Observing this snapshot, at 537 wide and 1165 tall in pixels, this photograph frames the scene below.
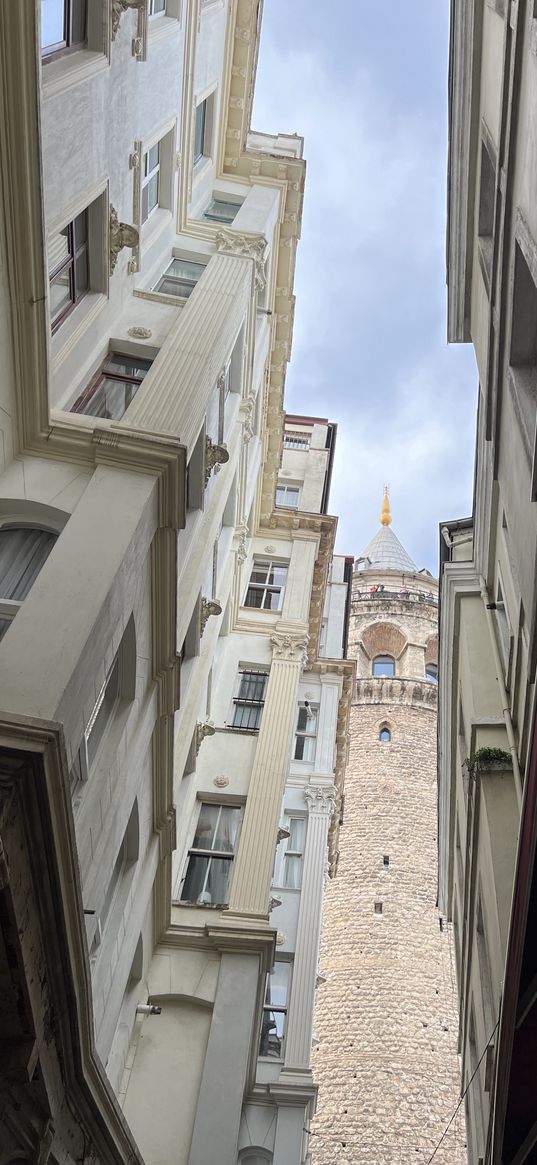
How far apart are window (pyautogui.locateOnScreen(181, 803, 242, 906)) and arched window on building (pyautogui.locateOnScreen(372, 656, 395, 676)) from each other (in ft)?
141

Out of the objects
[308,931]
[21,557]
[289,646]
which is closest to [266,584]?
[289,646]

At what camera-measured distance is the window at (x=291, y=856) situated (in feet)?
77.4

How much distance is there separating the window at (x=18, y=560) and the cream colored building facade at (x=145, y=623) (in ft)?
0.13

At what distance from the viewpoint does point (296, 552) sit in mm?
29844

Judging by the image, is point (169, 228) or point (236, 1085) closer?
point (236, 1085)

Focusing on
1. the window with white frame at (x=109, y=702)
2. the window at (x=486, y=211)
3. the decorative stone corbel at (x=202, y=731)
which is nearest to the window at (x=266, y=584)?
the decorative stone corbel at (x=202, y=731)

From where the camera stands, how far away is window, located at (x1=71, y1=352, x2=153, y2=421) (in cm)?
1462

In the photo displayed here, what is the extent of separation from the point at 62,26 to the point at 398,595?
5438cm

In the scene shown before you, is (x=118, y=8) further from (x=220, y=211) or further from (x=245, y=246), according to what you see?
(x=220, y=211)

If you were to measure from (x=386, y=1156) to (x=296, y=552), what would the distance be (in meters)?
21.3

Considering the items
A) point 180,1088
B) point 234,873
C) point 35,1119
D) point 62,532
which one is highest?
point 234,873

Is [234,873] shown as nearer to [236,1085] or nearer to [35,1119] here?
[236,1085]

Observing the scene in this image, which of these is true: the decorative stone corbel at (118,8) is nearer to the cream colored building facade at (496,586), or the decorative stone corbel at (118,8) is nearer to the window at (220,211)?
the cream colored building facade at (496,586)

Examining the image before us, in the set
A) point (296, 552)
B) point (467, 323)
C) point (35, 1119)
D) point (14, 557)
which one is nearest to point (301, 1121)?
point (35, 1119)
